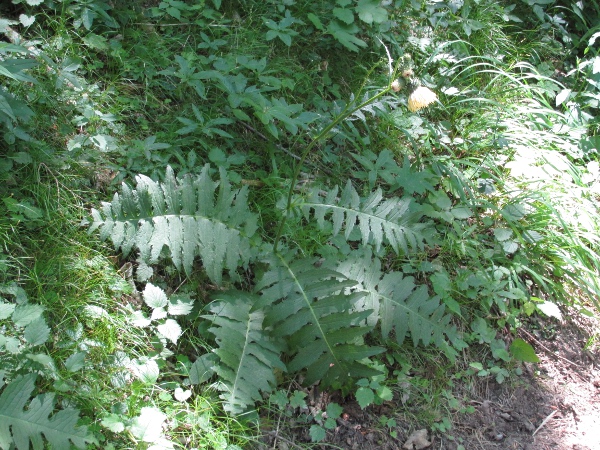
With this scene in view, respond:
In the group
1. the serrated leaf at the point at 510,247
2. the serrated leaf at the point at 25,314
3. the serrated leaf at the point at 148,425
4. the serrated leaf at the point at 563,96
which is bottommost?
the serrated leaf at the point at 510,247

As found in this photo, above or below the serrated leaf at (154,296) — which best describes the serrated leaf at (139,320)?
below

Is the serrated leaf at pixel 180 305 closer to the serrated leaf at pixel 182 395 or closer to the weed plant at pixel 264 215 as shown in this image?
the weed plant at pixel 264 215

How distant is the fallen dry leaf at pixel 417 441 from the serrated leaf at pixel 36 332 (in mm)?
1430

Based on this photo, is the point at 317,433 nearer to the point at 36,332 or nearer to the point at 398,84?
the point at 36,332

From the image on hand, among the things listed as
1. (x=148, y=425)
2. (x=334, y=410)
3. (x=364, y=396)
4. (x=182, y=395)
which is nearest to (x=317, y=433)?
(x=334, y=410)

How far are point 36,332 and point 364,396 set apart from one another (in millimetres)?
1233

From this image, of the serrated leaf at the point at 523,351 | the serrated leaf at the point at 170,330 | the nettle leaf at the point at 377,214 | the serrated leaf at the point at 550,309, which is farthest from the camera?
the serrated leaf at the point at 550,309

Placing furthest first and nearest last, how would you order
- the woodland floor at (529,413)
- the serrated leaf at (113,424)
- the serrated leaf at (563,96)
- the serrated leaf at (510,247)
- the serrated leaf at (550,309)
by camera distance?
the serrated leaf at (563,96) → the serrated leaf at (510,247) → the serrated leaf at (550,309) → the woodland floor at (529,413) → the serrated leaf at (113,424)

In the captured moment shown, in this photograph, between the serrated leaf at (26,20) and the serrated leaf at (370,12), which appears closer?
the serrated leaf at (26,20)

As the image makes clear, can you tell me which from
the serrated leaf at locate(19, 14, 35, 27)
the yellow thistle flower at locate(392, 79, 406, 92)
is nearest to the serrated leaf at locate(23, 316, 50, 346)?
the yellow thistle flower at locate(392, 79, 406, 92)

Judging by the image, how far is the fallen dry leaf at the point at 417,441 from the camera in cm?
227

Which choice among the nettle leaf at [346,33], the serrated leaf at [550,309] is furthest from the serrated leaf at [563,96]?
the serrated leaf at [550,309]

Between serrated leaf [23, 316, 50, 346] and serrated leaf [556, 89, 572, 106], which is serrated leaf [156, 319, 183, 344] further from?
serrated leaf [556, 89, 572, 106]

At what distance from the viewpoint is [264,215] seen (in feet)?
8.89
